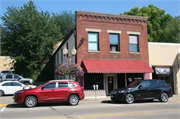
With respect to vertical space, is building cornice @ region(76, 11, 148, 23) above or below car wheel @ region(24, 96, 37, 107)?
above

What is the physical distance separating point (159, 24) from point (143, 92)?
30.6 metres

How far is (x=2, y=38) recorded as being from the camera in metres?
31.4

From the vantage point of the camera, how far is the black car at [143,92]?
12672 millimetres

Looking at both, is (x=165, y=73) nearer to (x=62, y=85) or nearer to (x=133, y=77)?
(x=133, y=77)

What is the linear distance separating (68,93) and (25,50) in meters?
19.9

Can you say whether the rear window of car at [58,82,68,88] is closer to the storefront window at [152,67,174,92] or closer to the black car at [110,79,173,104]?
the black car at [110,79,173,104]

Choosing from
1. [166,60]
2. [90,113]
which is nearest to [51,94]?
[90,113]

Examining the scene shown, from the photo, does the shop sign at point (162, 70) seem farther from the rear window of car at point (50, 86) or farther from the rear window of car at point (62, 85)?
the rear window of car at point (50, 86)

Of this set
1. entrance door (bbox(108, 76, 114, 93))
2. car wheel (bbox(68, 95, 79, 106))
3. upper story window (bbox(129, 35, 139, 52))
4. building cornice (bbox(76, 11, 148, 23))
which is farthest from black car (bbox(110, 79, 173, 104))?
building cornice (bbox(76, 11, 148, 23))

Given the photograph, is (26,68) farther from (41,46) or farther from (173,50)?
(173,50)

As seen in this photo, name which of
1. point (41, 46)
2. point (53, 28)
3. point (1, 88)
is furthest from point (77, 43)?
point (53, 28)

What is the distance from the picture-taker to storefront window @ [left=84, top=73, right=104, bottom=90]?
16938mm

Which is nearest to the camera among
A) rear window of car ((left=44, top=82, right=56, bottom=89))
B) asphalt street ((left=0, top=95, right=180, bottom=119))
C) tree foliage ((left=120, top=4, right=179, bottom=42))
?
asphalt street ((left=0, top=95, right=180, bottom=119))

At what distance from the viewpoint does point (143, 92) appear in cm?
1295
